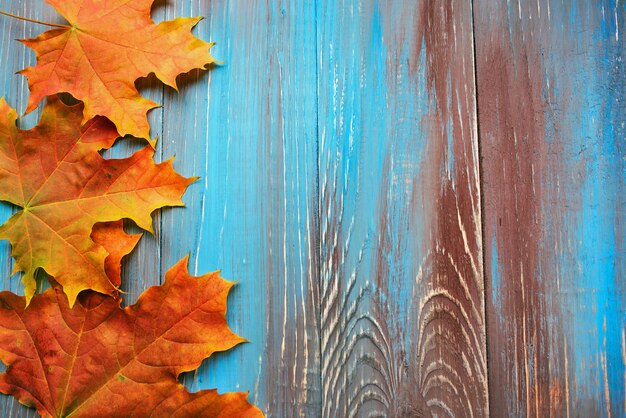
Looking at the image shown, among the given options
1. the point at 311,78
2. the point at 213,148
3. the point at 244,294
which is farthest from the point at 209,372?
the point at 311,78

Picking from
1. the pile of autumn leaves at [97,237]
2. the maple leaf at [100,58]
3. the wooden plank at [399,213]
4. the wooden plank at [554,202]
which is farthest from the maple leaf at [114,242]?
the wooden plank at [554,202]

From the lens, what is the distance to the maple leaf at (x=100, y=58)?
0.82 meters

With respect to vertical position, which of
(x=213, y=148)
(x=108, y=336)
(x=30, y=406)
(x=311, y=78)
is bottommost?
(x=30, y=406)

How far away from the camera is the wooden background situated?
0.80 m

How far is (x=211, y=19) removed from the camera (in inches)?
34.4

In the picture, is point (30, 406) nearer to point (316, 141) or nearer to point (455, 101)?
point (316, 141)

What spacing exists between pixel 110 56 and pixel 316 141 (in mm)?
362

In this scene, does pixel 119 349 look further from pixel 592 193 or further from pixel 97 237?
pixel 592 193

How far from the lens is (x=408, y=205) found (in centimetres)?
83

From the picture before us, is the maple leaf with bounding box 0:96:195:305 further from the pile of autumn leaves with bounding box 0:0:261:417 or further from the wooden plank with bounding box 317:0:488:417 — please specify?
the wooden plank with bounding box 317:0:488:417

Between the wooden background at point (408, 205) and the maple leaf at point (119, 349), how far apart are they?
0.14 ft

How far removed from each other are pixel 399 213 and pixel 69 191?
0.53 meters

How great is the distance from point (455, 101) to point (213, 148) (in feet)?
1.35

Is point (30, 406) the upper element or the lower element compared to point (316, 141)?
lower
